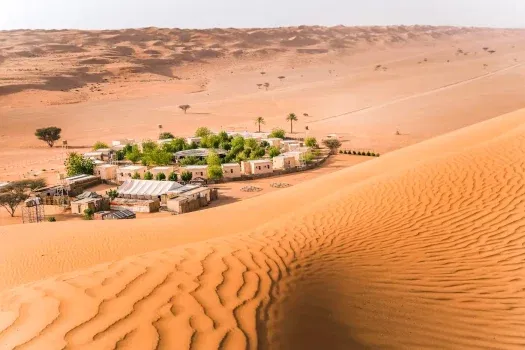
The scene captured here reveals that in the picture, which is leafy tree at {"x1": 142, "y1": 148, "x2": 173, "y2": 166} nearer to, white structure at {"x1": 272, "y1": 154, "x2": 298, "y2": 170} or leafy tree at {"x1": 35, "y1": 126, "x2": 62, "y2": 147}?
white structure at {"x1": 272, "y1": 154, "x2": 298, "y2": 170}

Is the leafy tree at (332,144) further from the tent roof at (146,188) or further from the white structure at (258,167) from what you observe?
the tent roof at (146,188)

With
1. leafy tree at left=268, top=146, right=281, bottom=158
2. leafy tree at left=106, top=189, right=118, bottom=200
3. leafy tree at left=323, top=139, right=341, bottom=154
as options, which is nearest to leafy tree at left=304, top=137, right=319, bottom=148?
leafy tree at left=323, top=139, right=341, bottom=154

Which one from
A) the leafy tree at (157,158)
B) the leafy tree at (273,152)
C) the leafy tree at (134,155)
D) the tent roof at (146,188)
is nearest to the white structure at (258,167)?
the leafy tree at (273,152)

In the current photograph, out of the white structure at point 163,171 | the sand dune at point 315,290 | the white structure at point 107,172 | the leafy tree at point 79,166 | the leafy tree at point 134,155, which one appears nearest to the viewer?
the sand dune at point 315,290

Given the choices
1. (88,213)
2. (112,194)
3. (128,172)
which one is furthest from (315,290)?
(128,172)

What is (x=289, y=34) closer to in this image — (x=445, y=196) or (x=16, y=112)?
(x=16, y=112)

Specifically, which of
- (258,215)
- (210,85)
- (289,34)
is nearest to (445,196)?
(258,215)
